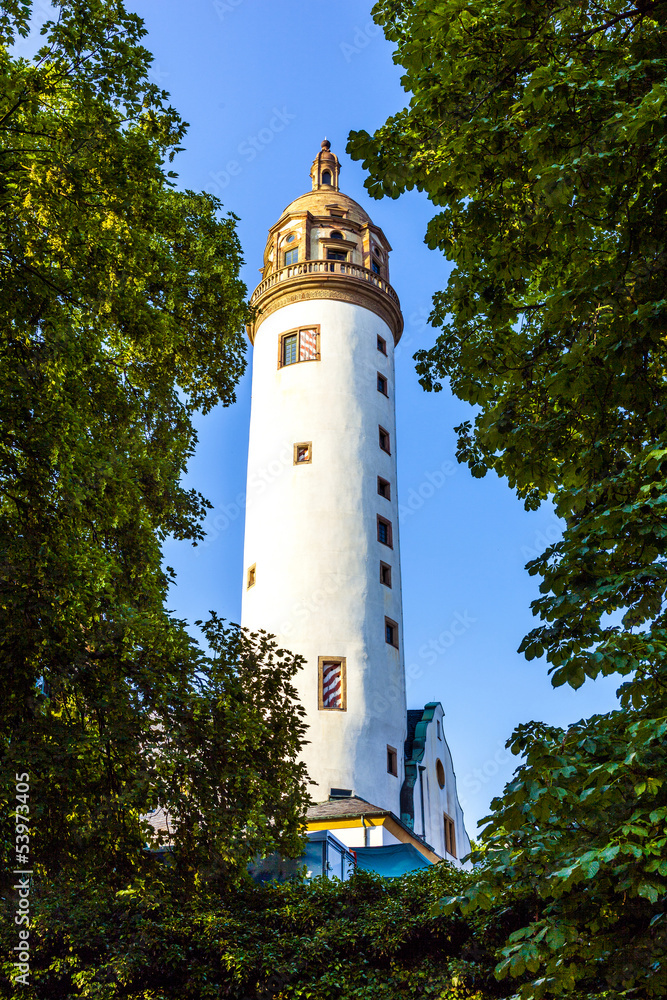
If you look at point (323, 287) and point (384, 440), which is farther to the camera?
point (323, 287)

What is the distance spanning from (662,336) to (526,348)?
6.69ft

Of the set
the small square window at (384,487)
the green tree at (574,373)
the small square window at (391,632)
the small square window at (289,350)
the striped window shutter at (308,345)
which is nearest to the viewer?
the green tree at (574,373)

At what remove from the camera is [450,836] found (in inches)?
1519

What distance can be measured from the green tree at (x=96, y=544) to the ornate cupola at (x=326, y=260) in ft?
92.8

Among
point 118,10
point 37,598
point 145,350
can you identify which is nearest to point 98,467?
point 37,598

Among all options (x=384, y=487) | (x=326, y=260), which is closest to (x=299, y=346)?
(x=326, y=260)

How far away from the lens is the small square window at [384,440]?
39750 mm

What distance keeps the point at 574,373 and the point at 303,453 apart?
29.9 m

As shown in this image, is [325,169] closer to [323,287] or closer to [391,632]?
[323,287]

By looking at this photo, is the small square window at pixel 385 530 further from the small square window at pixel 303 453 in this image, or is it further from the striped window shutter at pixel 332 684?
the striped window shutter at pixel 332 684

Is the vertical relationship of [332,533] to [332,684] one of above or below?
above

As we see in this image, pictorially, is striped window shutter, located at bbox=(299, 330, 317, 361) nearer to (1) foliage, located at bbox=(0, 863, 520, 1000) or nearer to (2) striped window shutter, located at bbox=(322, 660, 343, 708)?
(2) striped window shutter, located at bbox=(322, 660, 343, 708)

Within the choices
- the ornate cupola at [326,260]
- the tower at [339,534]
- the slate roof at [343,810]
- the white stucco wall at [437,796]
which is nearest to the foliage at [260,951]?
the slate roof at [343,810]

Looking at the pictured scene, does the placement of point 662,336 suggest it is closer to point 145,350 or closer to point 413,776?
point 145,350
